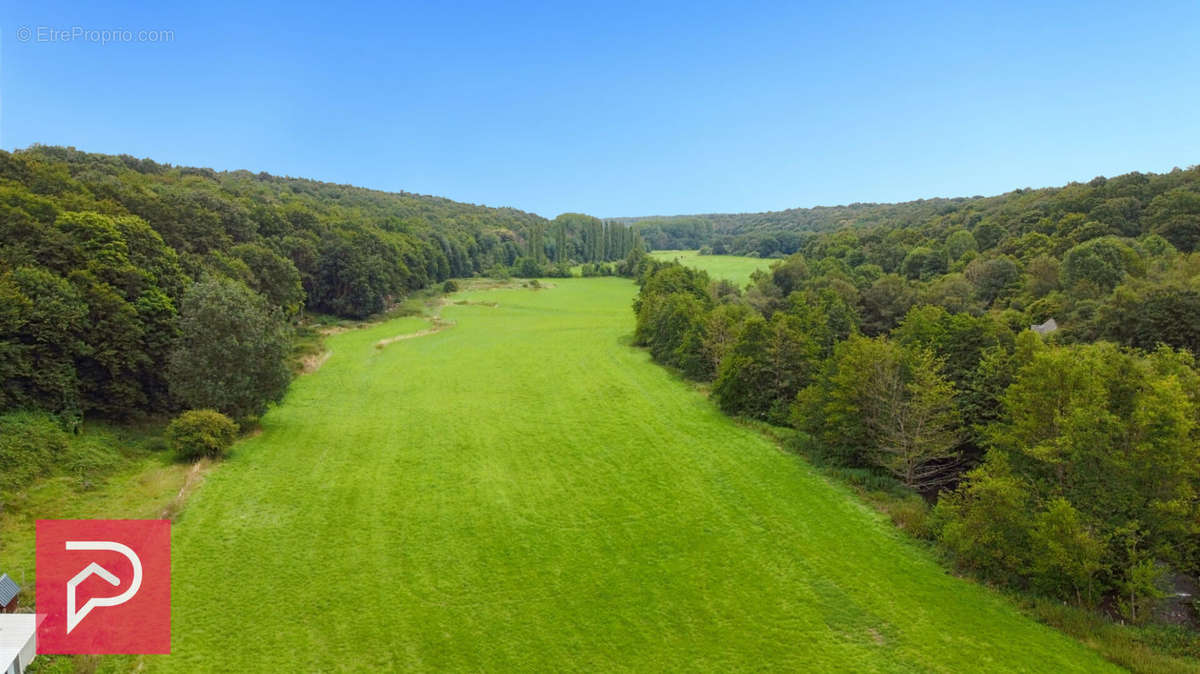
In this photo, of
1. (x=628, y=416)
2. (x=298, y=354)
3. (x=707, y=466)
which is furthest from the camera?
(x=298, y=354)

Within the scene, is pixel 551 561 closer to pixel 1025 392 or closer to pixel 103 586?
pixel 103 586

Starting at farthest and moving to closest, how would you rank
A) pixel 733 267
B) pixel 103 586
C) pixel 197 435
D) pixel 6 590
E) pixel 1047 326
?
pixel 733 267
pixel 1047 326
pixel 197 435
pixel 103 586
pixel 6 590

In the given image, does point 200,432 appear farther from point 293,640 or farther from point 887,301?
point 887,301

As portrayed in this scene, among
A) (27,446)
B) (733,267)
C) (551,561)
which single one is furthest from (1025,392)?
(733,267)

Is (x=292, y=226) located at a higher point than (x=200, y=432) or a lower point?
higher

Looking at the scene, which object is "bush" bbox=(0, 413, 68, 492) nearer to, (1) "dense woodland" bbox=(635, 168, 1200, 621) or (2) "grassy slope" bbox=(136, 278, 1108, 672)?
(2) "grassy slope" bbox=(136, 278, 1108, 672)

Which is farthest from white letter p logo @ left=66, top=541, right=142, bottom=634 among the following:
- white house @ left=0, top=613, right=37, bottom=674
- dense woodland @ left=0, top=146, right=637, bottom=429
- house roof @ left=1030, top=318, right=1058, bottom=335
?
house roof @ left=1030, top=318, right=1058, bottom=335

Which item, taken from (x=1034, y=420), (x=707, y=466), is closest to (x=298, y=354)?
(x=707, y=466)
